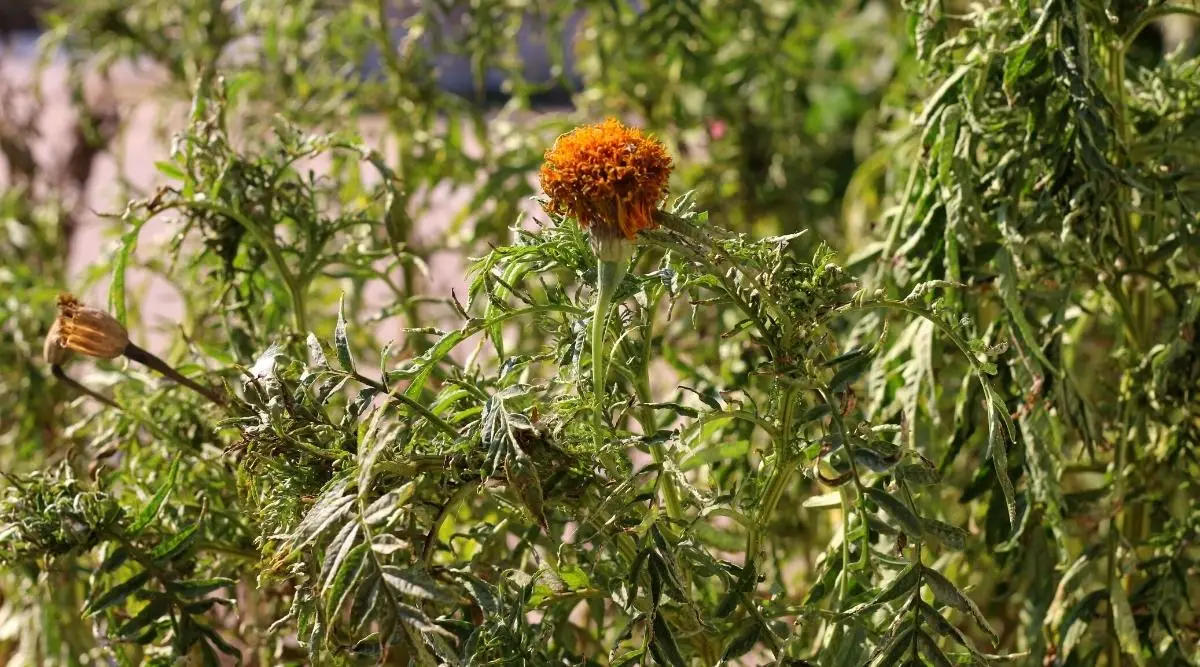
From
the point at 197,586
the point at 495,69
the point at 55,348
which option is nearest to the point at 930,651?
the point at 197,586

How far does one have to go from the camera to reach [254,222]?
96 centimetres

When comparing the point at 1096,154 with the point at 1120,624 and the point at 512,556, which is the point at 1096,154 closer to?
the point at 1120,624

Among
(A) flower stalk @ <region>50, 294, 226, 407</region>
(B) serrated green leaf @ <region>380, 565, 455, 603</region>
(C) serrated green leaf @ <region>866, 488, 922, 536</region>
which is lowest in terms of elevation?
(C) serrated green leaf @ <region>866, 488, 922, 536</region>

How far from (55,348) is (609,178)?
43cm

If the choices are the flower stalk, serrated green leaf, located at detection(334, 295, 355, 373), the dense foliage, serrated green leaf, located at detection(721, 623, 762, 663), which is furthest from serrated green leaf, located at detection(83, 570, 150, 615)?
serrated green leaf, located at detection(721, 623, 762, 663)

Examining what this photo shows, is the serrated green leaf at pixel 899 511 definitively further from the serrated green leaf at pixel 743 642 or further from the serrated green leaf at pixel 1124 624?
the serrated green leaf at pixel 1124 624

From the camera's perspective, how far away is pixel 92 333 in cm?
80

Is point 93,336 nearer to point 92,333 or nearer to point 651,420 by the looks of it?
point 92,333

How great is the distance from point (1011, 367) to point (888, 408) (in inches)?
4.6

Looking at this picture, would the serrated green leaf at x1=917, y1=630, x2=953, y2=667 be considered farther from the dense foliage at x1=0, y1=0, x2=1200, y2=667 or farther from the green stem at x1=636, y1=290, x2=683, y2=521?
the green stem at x1=636, y1=290, x2=683, y2=521

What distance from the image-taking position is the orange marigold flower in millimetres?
621

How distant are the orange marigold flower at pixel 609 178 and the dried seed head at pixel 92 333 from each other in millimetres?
330

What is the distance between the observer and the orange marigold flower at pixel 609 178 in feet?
2.04

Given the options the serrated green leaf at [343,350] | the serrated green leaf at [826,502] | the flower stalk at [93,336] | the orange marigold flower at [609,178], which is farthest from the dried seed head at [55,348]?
the serrated green leaf at [826,502]
